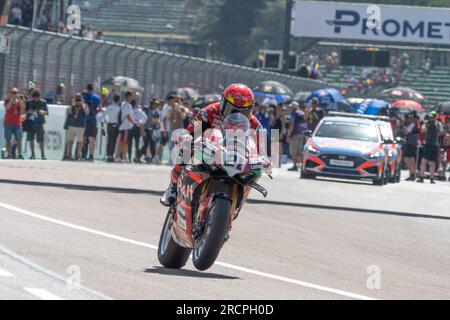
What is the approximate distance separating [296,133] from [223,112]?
24.7m

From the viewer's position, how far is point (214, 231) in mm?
10984

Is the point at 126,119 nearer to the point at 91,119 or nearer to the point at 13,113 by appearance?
the point at 91,119

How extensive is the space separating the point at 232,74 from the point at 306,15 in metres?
17.1

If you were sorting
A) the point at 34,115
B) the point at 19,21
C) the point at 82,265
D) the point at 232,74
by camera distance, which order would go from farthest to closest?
the point at 232,74, the point at 19,21, the point at 34,115, the point at 82,265

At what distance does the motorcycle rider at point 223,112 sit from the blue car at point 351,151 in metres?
19.0

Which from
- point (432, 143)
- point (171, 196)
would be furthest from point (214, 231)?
point (432, 143)

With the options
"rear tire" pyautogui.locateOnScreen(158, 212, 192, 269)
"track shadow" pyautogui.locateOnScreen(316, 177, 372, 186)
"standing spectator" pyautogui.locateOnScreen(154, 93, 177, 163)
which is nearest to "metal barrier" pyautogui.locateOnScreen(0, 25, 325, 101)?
"standing spectator" pyautogui.locateOnScreen(154, 93, 177, 163)

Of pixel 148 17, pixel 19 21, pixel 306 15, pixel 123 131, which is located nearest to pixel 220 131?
pixel 123 131

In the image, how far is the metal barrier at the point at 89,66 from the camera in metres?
31.6

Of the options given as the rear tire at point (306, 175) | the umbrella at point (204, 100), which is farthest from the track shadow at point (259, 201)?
the umbrella at point (204, 100)

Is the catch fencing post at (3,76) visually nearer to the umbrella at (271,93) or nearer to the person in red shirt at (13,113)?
the person in red shirt at (13,113)

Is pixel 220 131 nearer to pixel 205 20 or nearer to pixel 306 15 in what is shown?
pixel 306 15

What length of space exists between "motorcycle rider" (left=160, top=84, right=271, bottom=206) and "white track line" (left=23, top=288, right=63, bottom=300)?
8.03 ft
